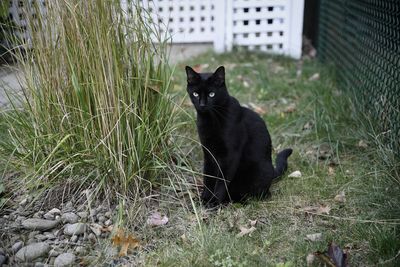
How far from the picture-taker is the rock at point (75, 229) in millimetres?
2472

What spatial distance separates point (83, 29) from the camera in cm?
259

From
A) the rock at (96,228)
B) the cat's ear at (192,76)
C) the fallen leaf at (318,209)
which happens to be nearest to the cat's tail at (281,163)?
the fallen leaf at (318,209)

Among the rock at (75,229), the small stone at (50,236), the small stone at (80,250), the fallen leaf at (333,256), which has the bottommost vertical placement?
the small stone at (80,250)

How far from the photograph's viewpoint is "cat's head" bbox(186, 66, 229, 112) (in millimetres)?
2713

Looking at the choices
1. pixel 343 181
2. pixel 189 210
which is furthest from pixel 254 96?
pixel 189 210

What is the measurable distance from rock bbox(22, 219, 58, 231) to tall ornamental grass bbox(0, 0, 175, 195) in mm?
212

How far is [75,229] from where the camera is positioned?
97.4 inches

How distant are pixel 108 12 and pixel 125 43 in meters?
0.20

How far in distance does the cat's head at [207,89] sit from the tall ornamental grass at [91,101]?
219mm

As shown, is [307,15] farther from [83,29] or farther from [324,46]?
[83,29]

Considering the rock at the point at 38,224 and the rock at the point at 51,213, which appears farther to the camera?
the rock at the point at 51,213

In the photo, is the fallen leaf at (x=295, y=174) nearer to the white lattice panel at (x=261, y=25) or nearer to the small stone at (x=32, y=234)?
the small stone at (x=32, y=234)

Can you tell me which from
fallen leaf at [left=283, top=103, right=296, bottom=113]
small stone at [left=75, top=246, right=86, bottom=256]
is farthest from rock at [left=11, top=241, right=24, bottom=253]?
fallen leaf at [left=283, top=103, right=296, bottom=113]

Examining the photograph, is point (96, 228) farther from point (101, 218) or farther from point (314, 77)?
point (314, 77)
